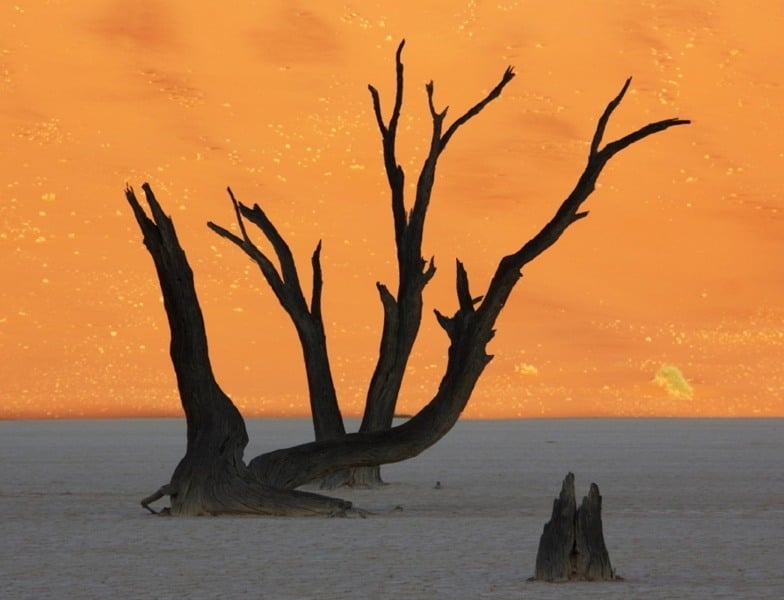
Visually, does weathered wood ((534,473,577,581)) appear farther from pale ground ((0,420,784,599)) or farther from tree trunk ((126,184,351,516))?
tree trunk ((126,184,351,516))

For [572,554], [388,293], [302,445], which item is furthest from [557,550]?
[388,293]

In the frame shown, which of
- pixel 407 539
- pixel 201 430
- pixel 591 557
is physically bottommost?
pixel 591 557

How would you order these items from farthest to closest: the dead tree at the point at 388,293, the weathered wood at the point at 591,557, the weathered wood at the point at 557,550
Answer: the dead tree at the point at 388,293, the weathered wood at the point at 591,557, the weathered wood at the point at 557,550

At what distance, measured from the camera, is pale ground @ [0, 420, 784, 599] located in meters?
15.0

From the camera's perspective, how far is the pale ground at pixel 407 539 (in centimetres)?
1499

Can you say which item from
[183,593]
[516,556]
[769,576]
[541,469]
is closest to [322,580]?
[183,593]

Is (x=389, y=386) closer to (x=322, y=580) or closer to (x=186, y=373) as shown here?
(x=186, y=373)

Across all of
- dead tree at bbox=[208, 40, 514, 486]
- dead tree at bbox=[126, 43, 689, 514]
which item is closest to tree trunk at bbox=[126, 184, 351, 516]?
dead tree at bbox=[126, 43, 689, 514]

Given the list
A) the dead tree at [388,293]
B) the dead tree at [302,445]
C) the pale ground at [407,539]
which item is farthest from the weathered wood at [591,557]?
the dead tree at [388,293]

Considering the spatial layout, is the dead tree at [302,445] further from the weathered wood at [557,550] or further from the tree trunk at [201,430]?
the weathered wood at [557,550]

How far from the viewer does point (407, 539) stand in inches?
782

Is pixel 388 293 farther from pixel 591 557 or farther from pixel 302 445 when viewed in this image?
pixel 591 557

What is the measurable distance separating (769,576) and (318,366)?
13.7 m

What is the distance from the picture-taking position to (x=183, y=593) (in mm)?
14492
